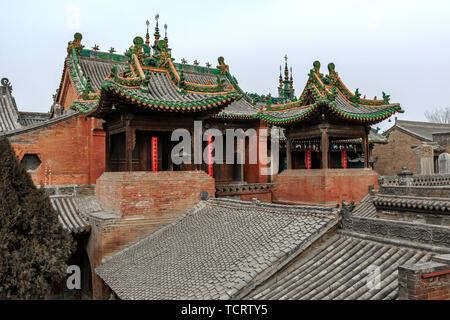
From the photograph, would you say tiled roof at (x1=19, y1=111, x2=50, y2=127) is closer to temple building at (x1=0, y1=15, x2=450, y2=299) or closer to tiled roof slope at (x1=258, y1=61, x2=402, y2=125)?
temple building at (x1=0, y1=15, x2=450, y2=299)

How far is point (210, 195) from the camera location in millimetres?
12070

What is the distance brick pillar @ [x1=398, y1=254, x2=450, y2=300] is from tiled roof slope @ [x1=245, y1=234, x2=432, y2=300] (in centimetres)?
35

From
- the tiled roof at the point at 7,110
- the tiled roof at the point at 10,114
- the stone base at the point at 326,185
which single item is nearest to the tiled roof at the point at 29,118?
the tiled roof at the point at 10,114

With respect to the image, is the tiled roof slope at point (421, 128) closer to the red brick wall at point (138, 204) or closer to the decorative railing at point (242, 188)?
the decorative railing at point (242, 188)

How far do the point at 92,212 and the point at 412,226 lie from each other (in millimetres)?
9095

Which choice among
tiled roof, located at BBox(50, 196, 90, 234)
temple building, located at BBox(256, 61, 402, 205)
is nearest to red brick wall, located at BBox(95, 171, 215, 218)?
tiled roof, located at BBox(50, 196, 90, 234)

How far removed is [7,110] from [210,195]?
14693mm

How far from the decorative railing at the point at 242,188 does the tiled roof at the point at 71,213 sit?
5007 mm

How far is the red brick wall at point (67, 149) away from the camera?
1436 cm

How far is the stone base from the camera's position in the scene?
45.6ft

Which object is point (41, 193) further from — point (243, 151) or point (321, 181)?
point (243, 151)
